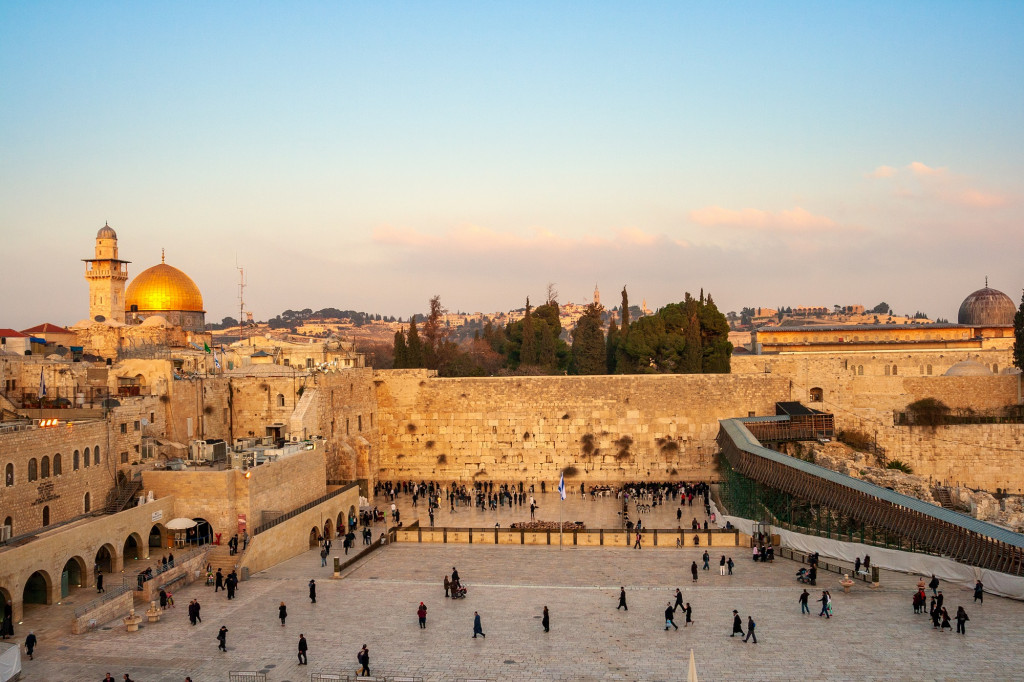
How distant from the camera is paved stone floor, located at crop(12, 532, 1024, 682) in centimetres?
1252

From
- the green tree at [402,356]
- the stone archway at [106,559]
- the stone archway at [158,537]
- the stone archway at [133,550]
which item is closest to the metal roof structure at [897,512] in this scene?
the stone archway at [158,537]

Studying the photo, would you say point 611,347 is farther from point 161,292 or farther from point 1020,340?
point 161,292

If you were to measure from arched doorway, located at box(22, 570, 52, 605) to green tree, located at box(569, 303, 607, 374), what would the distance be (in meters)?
24.2

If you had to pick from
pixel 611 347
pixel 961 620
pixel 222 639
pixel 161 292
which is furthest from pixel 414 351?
pixel 961 620

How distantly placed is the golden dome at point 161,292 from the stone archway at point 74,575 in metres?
22.6

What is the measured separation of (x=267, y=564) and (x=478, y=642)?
7.17 m

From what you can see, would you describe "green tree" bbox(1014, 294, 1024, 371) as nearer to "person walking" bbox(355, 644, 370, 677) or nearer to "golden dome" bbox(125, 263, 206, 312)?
"person walking" bbox(355, 644, 370, 677)

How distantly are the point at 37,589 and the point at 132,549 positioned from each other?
346 centimetres

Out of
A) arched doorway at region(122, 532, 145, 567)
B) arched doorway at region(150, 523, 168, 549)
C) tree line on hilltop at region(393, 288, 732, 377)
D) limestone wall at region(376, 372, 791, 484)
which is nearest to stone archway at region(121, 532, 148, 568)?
arched doorway at region(122, 532, 145, 567)

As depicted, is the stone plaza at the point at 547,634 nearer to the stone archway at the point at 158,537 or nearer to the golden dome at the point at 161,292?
the stone archway at the point at 158,537

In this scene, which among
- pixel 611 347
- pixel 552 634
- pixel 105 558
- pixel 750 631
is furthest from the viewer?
pixel 611 347

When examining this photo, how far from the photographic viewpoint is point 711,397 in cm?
3080

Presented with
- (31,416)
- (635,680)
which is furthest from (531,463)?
(635,680)

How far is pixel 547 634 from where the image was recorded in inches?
562
